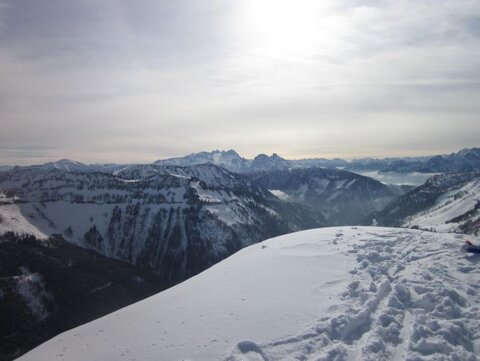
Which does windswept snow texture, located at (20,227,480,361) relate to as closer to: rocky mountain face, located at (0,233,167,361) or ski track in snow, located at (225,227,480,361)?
ski track in snow, located at (225,227,480,361)

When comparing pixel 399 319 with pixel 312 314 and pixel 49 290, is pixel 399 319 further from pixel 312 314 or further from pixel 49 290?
pixel 49 290

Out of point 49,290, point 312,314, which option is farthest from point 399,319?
point 49,290

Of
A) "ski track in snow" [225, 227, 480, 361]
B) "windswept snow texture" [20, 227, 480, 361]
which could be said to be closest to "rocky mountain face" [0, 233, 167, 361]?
"windswept snow texture" [20, 227, 480, 361]

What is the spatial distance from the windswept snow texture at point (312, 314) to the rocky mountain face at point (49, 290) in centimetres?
12644

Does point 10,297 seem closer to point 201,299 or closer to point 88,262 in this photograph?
point 88,262

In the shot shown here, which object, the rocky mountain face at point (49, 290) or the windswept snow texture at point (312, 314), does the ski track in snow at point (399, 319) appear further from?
the rocky mountain face at point (49, 290)

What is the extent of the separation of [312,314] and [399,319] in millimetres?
3961

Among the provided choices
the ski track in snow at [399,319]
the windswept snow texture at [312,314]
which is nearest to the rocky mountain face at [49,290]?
the windswept snow texture at [312,314]

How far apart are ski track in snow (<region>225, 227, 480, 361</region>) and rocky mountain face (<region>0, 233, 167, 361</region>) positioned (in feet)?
437

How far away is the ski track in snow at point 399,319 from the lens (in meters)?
15.5

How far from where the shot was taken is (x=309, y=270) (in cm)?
2436

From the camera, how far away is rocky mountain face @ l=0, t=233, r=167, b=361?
5389 inches

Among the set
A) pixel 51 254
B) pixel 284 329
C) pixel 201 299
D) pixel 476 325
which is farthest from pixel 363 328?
pixel 51 254

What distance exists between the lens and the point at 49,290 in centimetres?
15788
